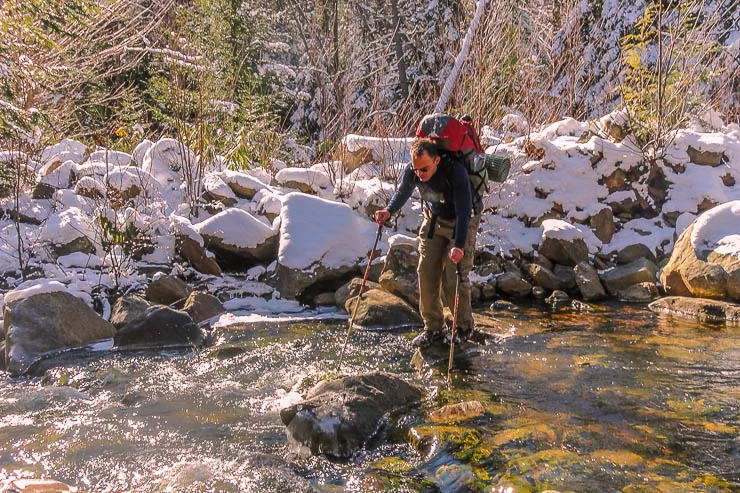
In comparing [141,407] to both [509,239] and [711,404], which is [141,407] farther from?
[509,239]

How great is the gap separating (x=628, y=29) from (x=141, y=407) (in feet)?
52.3

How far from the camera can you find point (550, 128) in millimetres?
11023

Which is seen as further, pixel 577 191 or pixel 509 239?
pixel 577 191

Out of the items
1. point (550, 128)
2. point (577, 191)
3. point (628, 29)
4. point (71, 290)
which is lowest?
point (71, 290)

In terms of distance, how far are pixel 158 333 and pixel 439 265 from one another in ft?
9.75

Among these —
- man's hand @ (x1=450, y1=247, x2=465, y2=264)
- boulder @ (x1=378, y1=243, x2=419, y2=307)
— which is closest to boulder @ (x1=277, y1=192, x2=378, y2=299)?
boulder @ (x1=378, y1=243, x2=419, y2=307)

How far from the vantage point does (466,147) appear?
5.49 metres

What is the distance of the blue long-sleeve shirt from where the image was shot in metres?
5.26

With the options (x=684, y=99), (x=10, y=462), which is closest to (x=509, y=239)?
(x=684, y=99)

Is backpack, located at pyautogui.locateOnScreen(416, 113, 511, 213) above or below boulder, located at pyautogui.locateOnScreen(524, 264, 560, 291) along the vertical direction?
above

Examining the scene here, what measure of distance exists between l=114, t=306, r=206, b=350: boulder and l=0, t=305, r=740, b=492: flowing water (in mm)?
205

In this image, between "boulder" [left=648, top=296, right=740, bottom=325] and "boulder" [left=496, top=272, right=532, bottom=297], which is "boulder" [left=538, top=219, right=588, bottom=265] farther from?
"boulder" [left=648, top=296, right=740, bottom=325]

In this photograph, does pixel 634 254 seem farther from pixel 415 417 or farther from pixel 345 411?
→ pixel 345 411

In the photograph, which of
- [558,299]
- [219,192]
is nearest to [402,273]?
[558,299]
